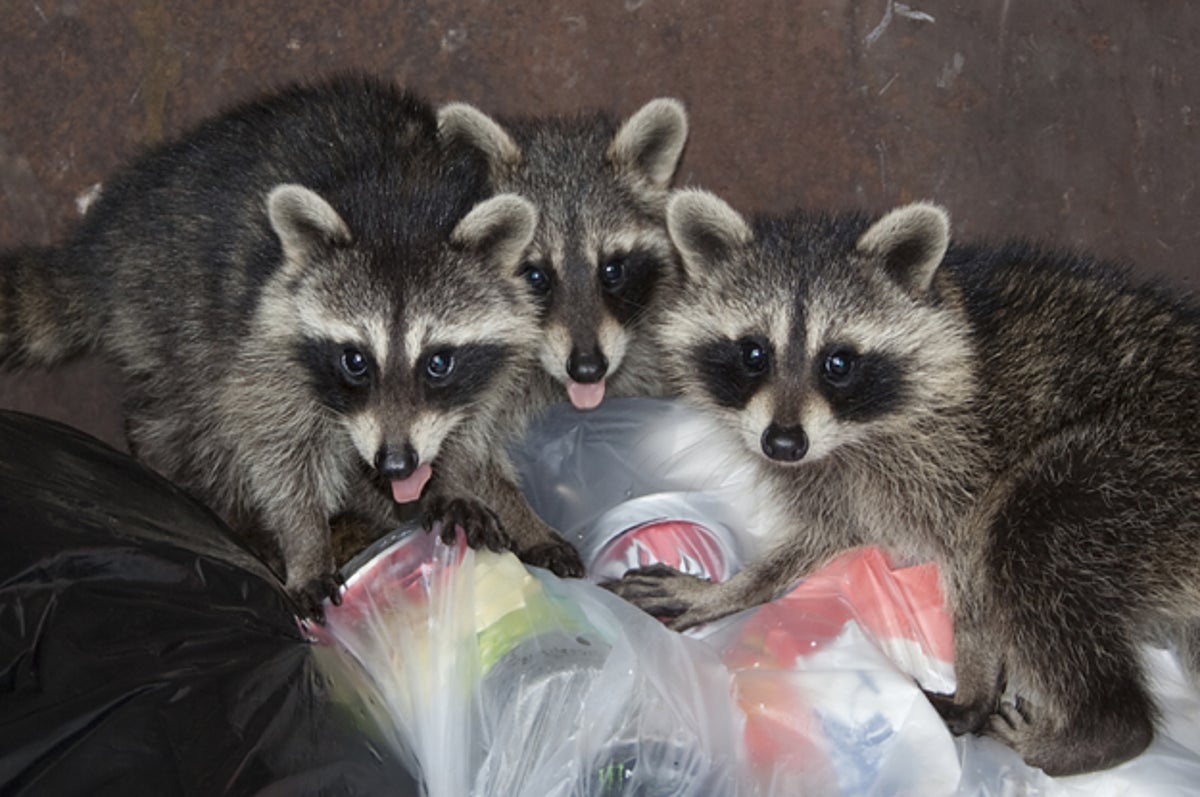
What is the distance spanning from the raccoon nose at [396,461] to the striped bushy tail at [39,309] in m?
0.99

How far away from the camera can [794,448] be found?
2.37 meters

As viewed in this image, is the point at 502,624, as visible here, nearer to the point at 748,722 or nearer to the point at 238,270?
the point at 748,722

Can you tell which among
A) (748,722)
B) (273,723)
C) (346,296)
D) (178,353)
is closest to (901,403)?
(748,722)

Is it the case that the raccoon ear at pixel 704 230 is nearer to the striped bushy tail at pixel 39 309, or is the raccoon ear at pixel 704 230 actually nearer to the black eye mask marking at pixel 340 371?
the black eye mask marking at pixel 340 371

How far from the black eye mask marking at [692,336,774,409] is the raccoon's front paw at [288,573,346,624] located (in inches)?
31.4

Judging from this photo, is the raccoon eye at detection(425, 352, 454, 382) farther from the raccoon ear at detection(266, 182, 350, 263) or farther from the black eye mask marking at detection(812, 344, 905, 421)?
the black eye mask marking at detection(812, 344, 905, 421)

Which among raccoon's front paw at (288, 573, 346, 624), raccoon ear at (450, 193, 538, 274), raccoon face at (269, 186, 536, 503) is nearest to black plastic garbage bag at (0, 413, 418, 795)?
raccoon's front paw at (288, 573, 346, 624)

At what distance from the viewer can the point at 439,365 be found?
2543 millimetres

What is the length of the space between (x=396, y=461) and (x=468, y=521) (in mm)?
282

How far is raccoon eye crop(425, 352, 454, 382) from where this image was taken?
8.27ft

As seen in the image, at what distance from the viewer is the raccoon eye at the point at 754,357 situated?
2.48m

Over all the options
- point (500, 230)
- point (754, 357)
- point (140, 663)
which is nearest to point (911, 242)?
point (754, 357)

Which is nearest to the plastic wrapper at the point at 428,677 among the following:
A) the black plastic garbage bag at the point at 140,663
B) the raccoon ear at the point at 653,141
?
the black plastic garbage bag at the point at 140,663

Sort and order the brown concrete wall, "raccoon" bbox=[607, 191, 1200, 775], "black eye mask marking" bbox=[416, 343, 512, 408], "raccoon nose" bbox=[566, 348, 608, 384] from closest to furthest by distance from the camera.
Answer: "raccoon" bbox=[607, 191, 1200, 775] → "black eye mask marking" bbox=[416, 343, 512, 408] → "raccoon nose" bbox=[566, 348, 608, 384] → the brown concrete wall
